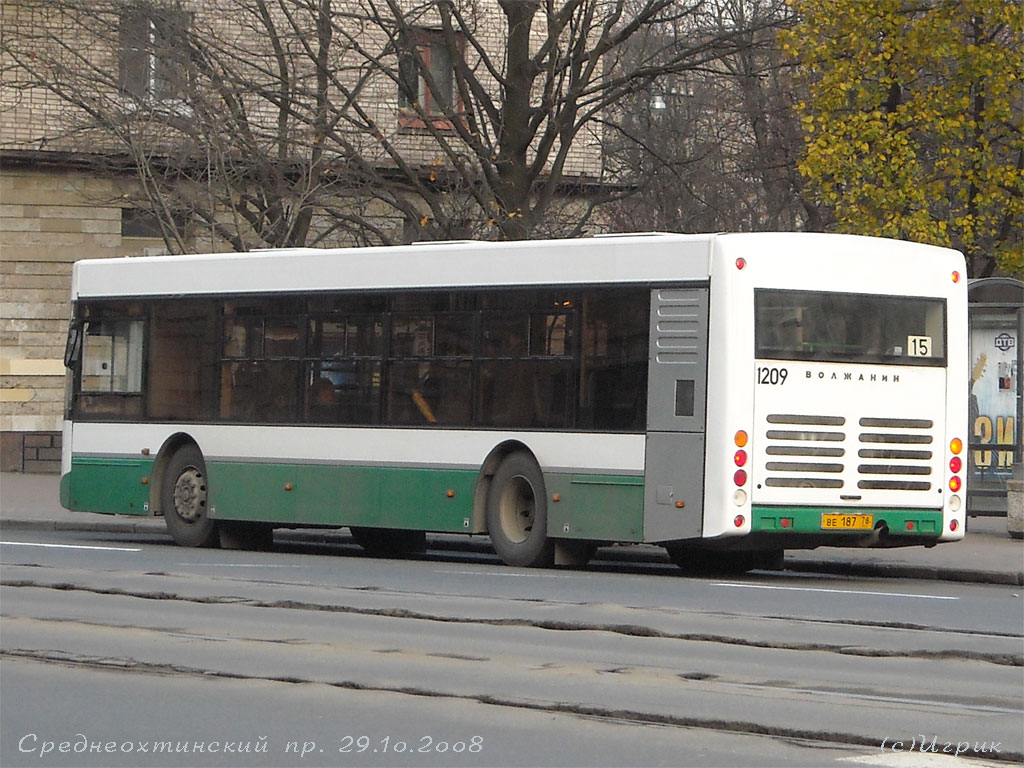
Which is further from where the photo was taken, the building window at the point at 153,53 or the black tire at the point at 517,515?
the building window at the point at 153,53

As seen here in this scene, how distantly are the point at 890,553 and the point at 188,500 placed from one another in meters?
7.12

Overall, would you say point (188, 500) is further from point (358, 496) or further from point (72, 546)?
point (358, 496)

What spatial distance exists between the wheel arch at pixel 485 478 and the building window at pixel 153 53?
1150 centimetres

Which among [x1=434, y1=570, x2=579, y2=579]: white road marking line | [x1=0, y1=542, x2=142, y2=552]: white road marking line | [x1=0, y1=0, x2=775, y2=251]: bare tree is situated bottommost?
[x1=0, y1=542, x2=142, y2=552]: white road marking line

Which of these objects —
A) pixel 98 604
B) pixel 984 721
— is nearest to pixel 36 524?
pixel 98 604

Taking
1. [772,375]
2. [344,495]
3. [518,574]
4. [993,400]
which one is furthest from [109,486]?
[993,400]

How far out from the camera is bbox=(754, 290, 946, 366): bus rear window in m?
16.0

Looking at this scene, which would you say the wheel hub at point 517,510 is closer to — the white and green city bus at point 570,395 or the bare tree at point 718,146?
the white and green city bus at point 570,395

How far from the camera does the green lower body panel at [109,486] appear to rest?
807 inches

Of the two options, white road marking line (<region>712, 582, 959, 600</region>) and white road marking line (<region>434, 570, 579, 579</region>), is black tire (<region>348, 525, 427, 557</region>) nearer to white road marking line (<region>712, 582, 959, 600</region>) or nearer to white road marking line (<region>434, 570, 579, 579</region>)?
white road marking line (<region>434, 570, 579, 579</region>)

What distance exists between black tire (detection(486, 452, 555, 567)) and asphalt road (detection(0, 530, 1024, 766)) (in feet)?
2.46

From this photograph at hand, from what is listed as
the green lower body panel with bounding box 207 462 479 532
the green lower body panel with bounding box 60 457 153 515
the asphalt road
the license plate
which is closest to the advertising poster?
the asphalt road

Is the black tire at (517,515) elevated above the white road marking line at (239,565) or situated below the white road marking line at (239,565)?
above

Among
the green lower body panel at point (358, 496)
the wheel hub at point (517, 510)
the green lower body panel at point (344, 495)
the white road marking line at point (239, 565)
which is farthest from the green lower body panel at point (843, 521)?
the white road marking line at point (239, 565)
